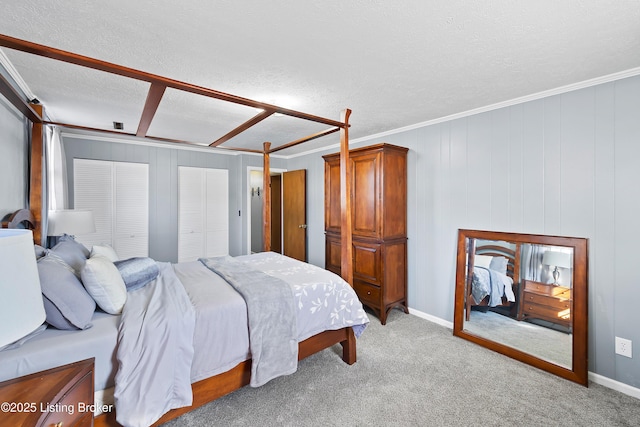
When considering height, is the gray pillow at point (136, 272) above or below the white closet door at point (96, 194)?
below

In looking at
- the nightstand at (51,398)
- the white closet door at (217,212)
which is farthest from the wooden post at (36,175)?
the white closet door at (217,212)

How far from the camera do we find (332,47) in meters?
1.76

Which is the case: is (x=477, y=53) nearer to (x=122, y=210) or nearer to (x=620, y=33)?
(x=620, y=33)

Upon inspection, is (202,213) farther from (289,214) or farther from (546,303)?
(546,303)

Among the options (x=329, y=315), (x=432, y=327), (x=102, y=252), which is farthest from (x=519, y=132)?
(x=102, y=252)

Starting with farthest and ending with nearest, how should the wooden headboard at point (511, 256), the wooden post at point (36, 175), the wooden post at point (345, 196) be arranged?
the wooden headboard at point (511, 256) → the wooden post at point (345, 196) → the wooden post at point (36, 175)

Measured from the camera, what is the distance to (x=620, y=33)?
1.62 meters

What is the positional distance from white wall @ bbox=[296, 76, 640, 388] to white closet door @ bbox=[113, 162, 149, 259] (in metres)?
4.03

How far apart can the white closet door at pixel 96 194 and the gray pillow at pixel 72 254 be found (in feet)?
6.97

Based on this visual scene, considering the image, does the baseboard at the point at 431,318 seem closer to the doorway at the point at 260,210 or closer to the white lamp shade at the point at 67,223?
the doorway at the point at 260,210

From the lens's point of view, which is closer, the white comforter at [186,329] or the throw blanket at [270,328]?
the white comforter at [186,329]

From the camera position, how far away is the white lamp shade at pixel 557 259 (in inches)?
93.7

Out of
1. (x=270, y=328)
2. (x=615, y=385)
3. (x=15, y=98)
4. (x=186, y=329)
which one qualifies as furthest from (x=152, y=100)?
(x=615, y=385)

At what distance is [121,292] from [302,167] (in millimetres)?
4010
